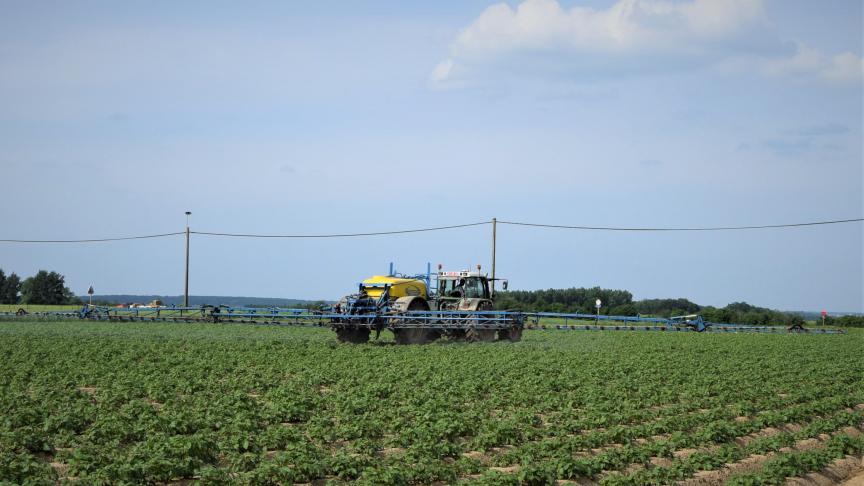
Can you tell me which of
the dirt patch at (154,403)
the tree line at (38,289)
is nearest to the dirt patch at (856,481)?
the dirt patch at (154,403)

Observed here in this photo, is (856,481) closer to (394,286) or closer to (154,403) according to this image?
(154,403)

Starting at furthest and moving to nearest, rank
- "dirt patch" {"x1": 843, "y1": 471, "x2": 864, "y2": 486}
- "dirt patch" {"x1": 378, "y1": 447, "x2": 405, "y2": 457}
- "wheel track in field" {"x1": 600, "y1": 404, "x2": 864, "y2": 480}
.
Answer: "dirt patch" {"x1": 843, "y1": 471, "x2": 864, "y2": 486}, "wheel track in field" {"x1": 600, "y1": 404, "x2": 864, "y2": 480}, "dirt patch" {"x1": 378, "y1": 447, "x2": 405, "y2": 457}

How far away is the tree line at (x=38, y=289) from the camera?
89.0 m

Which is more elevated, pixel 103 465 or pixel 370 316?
pixel 370 316

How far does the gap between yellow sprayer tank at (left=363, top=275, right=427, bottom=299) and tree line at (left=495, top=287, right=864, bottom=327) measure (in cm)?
861

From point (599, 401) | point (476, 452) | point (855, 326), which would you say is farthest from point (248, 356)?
point (855, 326)

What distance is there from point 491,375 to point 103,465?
1112 cm

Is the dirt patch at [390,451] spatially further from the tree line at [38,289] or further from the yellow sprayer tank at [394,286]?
the tree line at [38,289]

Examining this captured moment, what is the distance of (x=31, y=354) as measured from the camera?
23.4 metres

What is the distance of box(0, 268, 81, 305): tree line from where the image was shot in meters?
89.0

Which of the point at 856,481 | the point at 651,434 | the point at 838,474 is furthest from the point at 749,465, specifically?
the point at 651,434

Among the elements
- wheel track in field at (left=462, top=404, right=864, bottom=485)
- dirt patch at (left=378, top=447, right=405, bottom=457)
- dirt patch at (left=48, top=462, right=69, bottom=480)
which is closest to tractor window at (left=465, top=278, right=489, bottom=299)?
wheel track in field at (left=462, top=404, right=864, bottom=485)

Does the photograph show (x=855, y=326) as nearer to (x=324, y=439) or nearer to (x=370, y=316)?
(x=370, y=316)

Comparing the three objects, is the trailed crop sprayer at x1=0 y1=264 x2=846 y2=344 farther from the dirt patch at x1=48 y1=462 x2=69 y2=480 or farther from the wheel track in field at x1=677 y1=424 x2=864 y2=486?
the dirt patch at x1=48 y1=462 x2=69 y2=480
